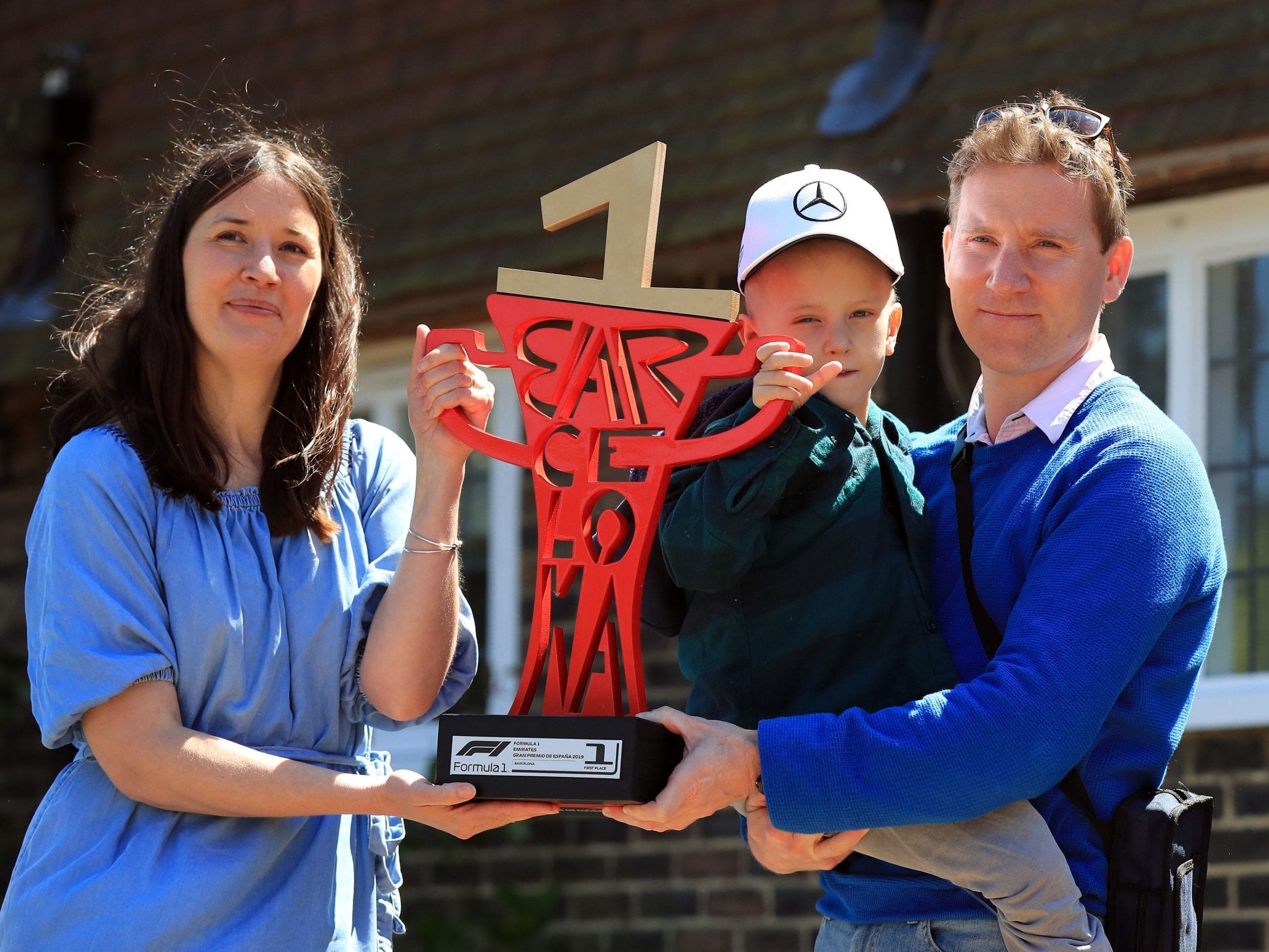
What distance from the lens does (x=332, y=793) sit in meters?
2.46

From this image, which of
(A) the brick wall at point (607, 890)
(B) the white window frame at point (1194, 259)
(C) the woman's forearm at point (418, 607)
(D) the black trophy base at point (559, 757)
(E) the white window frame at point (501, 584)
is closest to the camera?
(D) the black trophy base at point (559, 757)

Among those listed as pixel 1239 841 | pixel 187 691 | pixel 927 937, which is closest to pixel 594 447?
pixel 187 691

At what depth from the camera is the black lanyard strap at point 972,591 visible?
7.36 feet

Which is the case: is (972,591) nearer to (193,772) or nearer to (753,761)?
(753,761)

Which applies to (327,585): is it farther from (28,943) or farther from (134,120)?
(134,120)

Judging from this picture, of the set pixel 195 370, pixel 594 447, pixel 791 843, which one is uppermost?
pixel 195 370

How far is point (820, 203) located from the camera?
7.91ft

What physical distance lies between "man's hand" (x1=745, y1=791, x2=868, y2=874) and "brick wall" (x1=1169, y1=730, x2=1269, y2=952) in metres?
2.61

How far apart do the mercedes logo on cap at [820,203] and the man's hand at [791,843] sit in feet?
2.69

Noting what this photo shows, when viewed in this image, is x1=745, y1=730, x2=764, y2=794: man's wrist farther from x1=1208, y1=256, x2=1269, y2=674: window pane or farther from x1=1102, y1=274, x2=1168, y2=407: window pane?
x1=1102, y1=274, x2=1168, y2=407: window pane

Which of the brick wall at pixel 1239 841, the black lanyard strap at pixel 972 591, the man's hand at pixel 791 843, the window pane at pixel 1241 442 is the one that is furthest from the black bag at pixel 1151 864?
the window pane at pixel 1241 442

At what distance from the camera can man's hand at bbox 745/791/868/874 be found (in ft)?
7.46

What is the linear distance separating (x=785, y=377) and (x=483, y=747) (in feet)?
2.21

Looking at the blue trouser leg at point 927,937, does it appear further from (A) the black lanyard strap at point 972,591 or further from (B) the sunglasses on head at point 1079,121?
(B) the sunglasses on head at point 1079,121
